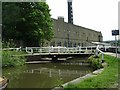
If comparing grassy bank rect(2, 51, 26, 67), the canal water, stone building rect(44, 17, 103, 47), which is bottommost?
the canal water

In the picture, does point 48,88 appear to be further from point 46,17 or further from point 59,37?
point 59,37

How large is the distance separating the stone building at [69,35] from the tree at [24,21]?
1078 cm

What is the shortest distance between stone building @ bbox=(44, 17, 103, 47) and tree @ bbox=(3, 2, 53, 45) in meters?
10.8

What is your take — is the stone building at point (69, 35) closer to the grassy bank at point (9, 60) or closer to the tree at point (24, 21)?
the tree at point (24, 21)

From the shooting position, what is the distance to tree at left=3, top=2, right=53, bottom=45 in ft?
128

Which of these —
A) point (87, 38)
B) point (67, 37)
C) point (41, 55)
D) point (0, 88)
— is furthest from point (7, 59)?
point (87, 38)

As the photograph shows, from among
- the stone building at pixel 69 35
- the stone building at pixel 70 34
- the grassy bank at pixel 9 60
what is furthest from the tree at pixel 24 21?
the grassy bank at pixel 9 60

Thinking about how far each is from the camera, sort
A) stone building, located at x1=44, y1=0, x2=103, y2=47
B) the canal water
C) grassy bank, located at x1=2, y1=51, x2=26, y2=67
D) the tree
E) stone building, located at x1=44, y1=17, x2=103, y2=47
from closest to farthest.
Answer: the canal water → grassy bank, located at x1=2, y1=51, x2=26, y2=67 → the tree → stone building, located at x1=44, y1=17, x2=103, y2=47 → stone building, located at x1=44, y1=0, x2=103, y2=47

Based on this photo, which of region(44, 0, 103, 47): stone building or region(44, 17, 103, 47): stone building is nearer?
region(44, 17, 103, 47): stone building

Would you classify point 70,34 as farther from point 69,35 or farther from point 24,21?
point 24,21

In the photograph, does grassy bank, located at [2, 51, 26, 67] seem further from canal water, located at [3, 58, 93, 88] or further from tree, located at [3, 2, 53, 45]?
tree, located at [3, 2, 53, 45]

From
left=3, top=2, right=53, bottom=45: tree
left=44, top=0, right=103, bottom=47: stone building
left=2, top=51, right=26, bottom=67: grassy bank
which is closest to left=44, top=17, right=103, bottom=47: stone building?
left=44, top=0, right=103, bottom=47: stone building

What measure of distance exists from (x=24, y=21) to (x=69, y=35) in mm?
25294

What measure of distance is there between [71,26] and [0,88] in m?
54.0
